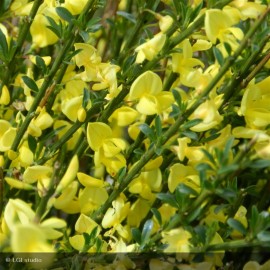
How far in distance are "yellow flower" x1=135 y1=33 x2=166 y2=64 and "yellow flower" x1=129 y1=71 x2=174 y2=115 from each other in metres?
0.02

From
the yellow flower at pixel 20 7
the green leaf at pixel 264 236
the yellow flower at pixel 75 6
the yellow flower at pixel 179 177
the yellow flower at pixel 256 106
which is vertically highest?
the yellow flower at pixel 75 6

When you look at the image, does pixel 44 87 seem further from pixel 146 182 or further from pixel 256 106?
pixel 256 106

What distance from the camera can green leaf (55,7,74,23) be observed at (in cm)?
86

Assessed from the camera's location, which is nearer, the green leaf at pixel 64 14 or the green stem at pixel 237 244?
the green stem at pixel 237 244

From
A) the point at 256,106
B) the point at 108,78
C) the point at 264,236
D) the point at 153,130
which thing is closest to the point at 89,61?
the point at 108,78

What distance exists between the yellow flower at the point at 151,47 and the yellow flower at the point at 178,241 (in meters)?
0.24

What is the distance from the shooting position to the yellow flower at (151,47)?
82 centimetres

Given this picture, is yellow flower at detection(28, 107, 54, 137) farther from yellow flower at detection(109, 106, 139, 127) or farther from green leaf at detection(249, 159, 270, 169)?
green leaf at detection(249, 159, 270, 169)

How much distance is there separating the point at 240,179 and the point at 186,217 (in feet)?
1.00

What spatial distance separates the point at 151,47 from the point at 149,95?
0.23 feet

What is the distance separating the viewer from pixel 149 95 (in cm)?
85

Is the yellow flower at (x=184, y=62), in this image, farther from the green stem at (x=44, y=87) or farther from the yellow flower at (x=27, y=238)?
the yellow flower at (x=27, y=238)

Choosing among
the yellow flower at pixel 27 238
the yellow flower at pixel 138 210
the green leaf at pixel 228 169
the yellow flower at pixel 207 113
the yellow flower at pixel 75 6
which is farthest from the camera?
the yellow flower at pixel 138 210

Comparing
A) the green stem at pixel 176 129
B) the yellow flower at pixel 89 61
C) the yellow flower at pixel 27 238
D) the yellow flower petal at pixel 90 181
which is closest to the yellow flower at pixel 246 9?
the green stem at pixel 176 129
